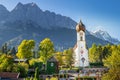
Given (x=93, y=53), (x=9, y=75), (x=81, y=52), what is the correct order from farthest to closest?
1. (x=93, y=53)
2. (x=81, y=52)
3. (x=9, y=75)

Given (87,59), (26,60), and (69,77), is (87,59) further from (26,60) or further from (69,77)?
(69,77)

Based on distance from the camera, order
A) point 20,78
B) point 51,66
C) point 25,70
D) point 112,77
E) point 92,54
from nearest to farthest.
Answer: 1. point 112,77
2. point 20,78
3. point 25,70
4. point 51,66
5. point 92,54

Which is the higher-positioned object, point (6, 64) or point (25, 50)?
Result: point (25, 50)

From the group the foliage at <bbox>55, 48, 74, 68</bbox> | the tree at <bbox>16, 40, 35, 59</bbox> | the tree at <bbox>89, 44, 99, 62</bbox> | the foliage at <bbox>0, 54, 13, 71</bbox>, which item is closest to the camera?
the foliage at <bbox>0, 54, 13, 71</bbox>

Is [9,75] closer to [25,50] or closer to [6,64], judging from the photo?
[6,64]

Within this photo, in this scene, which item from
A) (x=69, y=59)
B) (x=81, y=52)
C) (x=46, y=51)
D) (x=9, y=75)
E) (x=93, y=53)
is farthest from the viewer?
(x=93, y=53)

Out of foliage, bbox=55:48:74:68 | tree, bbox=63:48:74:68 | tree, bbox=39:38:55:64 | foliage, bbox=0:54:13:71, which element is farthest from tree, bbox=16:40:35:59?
foliage, bbox=0:54:13:71

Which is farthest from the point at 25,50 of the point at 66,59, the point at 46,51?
the point at 66,59

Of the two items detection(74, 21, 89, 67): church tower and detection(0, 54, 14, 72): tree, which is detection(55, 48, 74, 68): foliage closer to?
detection(74, 21, 89, 67): church tower

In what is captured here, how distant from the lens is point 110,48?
396 feet

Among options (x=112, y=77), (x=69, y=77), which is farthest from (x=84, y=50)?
(x=112, y=77)

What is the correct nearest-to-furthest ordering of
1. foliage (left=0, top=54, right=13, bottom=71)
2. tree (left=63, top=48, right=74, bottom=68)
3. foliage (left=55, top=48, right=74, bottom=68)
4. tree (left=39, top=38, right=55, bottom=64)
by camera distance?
foliage (left=0, top=54, right=13, bottom=71), tree (left=39, top=38, right=55, bottom=64), foliage (left=55, top=48, right=74, bottom=68), tree (left=63, top=48, right=74, bottom=68)

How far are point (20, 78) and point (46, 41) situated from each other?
105ft

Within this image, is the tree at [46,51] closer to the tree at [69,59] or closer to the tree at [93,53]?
the tree at [69,59]
